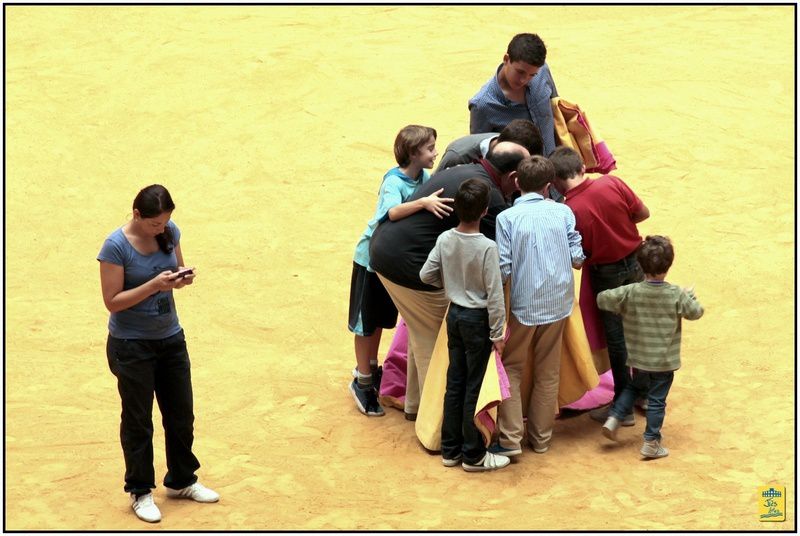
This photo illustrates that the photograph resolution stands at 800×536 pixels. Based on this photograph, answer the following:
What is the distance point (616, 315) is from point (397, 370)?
1.57 metres

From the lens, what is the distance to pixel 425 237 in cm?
776

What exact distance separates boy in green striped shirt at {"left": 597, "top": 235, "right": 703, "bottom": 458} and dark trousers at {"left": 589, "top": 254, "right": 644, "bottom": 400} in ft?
0.95

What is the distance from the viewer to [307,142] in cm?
1349

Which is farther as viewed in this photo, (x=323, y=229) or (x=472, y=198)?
(x=323, y=229)

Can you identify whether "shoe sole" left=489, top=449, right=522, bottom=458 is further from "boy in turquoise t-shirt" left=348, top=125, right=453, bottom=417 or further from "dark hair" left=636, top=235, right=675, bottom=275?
"dark hair" left=636, top=235, right=675, bottom=275

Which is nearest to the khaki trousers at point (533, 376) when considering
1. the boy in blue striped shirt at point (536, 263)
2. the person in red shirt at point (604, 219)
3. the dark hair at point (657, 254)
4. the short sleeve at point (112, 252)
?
the boy in blue striped shirt at point (536, 263)

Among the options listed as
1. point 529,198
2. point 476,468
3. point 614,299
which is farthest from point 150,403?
point 614,299

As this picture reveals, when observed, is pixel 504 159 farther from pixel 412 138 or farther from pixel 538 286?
pixel 538 286

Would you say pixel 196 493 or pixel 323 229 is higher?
pixel 323 229

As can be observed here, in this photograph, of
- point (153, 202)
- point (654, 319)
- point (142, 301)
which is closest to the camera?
point (153, 202)

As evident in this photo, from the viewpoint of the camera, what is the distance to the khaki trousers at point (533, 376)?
7793 mm

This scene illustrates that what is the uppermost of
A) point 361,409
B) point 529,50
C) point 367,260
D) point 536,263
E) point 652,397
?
point 529,50

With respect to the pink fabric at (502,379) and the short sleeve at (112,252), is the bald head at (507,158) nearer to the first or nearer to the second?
the pink fabric at (502,379)

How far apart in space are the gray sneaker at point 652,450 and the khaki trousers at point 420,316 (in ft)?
4.68
